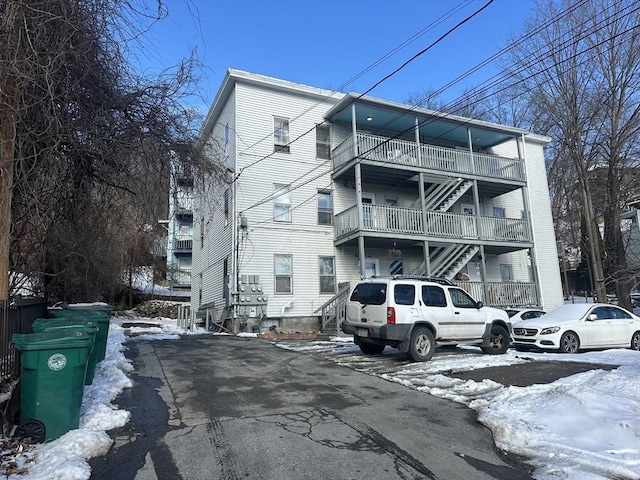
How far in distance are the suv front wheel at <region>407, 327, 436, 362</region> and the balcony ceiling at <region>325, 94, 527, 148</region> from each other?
9.88 m

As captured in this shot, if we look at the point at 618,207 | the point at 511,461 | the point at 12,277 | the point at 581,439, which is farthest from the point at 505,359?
the point at 618,207

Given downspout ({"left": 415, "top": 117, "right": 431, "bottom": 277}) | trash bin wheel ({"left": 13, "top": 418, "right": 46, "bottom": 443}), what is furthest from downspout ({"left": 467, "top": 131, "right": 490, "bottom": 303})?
trash bin wheel ({"left": 13, "top": 418, "right": 46, "bottom": 443})

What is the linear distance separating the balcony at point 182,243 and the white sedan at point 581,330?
112 feet

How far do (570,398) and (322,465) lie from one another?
3900mm

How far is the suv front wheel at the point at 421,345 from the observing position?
9684 millimetres

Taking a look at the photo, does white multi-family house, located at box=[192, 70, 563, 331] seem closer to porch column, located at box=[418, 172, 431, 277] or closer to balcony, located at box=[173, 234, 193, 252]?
porch column, located at box=[418, 172, 431, 277]

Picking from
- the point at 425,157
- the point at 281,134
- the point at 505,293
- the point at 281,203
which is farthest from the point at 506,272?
the point at 281,134

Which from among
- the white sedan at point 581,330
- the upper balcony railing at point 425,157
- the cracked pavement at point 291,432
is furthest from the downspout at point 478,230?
the cracked pavement at point 291,432

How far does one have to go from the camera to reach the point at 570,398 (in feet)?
19.7

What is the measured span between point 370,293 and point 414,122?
497 inches

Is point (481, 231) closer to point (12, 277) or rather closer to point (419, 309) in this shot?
point (419, 309)

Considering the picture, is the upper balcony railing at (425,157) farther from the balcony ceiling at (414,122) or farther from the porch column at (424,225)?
the balcony ceiling at (414,122)

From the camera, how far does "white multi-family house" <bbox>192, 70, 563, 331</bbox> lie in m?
18.1

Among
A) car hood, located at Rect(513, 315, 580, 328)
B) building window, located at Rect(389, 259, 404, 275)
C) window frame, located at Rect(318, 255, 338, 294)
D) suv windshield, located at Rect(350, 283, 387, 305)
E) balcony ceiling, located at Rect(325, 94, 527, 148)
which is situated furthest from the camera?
building window, located at Rect(389, 259, 404, 275)
